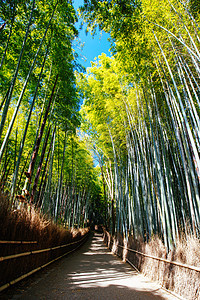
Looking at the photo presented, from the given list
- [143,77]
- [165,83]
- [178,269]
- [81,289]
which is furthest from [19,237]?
[165,83]

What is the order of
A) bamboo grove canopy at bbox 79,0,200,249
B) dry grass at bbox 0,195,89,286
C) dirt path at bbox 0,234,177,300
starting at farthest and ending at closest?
bamboo grove canopy at bbox 79,0,200,249, dirt path at bbox 0,234,177,300, dry grass at bbox 0,195,89,286

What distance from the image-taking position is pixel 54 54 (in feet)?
12.2

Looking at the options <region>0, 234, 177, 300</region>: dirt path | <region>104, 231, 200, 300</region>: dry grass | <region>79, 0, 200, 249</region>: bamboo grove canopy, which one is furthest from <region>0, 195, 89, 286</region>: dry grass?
<region>79, 0, 200, 249</region>: bamboo grove canopy

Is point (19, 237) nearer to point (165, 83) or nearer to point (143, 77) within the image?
point (143, 77)

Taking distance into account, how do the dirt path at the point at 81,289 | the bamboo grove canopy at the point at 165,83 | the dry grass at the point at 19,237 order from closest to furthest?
the dry grass at the point at 19,237 < the dirt path at the point at 81,289 < the bamboo grove canopy at the point at 165,83

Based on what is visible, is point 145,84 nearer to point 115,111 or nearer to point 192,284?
point 115,111

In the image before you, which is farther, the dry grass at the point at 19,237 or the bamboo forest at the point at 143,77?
the bamboo forest at the point at 143,77

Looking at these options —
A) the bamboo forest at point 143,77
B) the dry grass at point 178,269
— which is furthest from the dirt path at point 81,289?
the bamboo forest at point 143,77

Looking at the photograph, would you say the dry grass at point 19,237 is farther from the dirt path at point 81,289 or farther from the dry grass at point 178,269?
the dry grass at point 178,269

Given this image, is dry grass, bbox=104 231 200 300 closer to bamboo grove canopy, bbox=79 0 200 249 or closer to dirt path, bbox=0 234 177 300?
dirt path, bbox=0 234 177 300

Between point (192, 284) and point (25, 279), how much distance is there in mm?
2115

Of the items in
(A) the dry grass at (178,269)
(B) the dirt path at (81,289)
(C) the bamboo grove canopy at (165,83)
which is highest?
(C) the bamboo grove canopy at (165,83)

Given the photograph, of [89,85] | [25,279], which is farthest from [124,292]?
[89,85]

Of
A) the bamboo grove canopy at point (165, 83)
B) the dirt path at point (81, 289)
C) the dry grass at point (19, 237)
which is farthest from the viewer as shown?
the bamboo grove canopy at point (165, 83)
